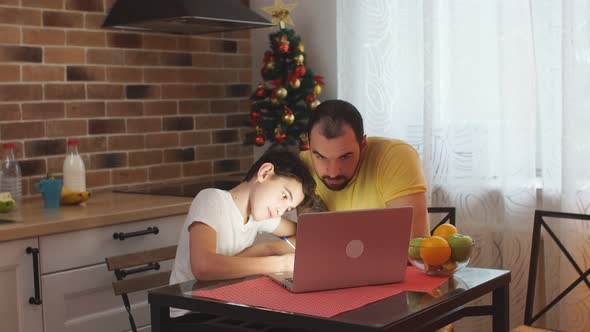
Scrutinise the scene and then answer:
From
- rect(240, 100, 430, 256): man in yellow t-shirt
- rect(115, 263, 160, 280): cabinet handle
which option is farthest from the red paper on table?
rect(115, 263, 160, 280): cabinet handle

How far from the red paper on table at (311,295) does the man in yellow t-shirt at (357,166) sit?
452mm

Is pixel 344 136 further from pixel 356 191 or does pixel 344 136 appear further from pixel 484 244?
pixel 484 244

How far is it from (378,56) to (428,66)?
1.01 ft

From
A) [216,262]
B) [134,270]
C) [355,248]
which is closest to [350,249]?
[355,248]

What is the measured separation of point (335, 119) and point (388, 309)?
74 cm

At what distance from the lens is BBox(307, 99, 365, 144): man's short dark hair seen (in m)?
2.29

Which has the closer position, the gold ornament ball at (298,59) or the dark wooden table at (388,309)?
the dark wooden table at (388,309)

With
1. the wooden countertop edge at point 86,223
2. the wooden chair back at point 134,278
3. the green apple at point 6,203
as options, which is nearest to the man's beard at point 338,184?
the wooden chair back at point 134,278

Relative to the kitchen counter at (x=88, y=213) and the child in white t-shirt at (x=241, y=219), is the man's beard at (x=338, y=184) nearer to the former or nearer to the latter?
the child in white t-shirt at (x=241, y=219)

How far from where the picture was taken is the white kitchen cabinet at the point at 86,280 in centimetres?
284

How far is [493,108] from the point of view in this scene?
3.50m

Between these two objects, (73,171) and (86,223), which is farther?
(73,171)

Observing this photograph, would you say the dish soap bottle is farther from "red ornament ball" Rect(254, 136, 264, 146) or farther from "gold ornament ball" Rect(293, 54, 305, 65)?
"gold ornament ball" Rect(293, 54, 305, 65)

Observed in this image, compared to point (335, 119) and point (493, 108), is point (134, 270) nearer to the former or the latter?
point (335, 119)
